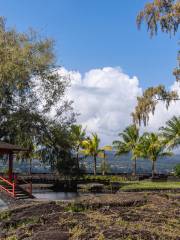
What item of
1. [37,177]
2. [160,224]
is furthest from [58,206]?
[37,177]

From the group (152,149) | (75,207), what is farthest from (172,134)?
(75,207)

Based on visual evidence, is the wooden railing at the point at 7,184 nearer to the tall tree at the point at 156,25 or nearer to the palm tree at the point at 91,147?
the tall tree at the point at 156,25

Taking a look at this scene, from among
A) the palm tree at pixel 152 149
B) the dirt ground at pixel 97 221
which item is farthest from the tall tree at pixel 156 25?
the palm tree at pixel 152 149

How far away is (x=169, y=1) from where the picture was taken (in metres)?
21.4

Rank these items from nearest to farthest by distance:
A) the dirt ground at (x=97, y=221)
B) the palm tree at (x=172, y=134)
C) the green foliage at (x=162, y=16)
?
the dirt ground at (x=97, y=221), the green foliage at (x=162, y=16), the palm tree at (x=172, y=134)

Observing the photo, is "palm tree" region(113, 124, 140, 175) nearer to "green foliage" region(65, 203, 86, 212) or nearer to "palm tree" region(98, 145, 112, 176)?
"palm tree" region(98, 145, 112, 176)

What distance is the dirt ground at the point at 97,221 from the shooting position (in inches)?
221

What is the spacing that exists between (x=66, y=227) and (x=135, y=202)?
2394 mm

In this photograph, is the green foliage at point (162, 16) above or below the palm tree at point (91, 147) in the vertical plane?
Answer: above

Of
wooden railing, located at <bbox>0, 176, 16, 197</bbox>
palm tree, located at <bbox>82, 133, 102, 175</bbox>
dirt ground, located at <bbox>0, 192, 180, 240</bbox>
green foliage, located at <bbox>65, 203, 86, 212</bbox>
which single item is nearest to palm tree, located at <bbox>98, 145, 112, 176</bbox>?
palm tree, located at <bbox>82, 133, 102, 175</bbox>

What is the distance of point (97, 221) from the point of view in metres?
6.37

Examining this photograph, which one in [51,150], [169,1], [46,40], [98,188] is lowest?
[98,188]

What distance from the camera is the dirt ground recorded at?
561 centimetres

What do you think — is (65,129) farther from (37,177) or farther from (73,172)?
(37,177)
